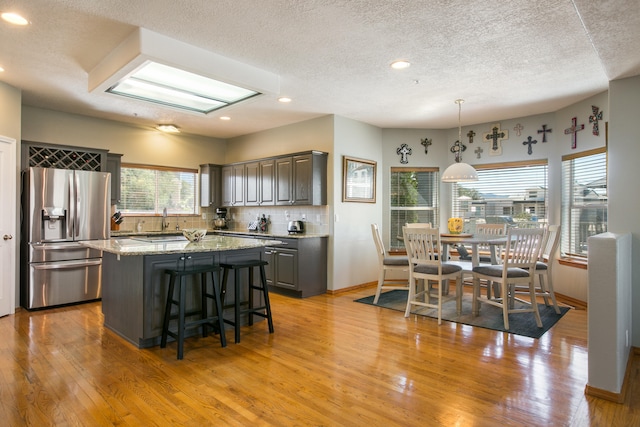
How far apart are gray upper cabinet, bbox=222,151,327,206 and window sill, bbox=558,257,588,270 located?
3414mm

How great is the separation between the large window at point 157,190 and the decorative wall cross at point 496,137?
5176mm

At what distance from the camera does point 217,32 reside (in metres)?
3.04

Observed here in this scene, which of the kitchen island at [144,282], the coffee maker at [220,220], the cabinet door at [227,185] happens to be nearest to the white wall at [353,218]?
the kitchen island at [144,282]

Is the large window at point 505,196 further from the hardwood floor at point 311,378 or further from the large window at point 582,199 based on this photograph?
the hardwood floor at point 311,378

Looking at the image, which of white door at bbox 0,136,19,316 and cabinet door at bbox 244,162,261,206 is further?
cabinet door at bbox 244,162,261,206

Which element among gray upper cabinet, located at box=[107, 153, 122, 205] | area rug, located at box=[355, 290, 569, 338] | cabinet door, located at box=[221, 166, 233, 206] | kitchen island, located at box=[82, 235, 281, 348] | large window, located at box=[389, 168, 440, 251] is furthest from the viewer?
cabinet door, located at box=[221, 166, 233, 206]

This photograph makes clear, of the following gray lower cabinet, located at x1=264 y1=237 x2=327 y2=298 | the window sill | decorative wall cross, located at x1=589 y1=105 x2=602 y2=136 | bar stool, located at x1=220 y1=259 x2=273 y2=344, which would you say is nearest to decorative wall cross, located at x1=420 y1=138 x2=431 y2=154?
decorative wall cross, located at x1=589 y1=105 x2=602 y2=136

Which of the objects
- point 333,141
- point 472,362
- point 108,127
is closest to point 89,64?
point 108,127

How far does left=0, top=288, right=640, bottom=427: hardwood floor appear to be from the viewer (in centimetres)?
221

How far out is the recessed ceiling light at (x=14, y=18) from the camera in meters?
2.80

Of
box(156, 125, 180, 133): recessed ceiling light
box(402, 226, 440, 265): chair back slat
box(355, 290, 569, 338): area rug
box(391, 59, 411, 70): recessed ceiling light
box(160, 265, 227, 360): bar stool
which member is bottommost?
box(355, 290, 569, 338): area rug

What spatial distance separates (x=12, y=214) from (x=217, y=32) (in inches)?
136

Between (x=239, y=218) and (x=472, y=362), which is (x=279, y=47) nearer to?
(x=472, y=362)

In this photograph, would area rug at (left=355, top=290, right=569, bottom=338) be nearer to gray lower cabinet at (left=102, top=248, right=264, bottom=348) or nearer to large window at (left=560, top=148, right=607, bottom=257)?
large window at (left=560, top=148, right=607, bottom=257)
